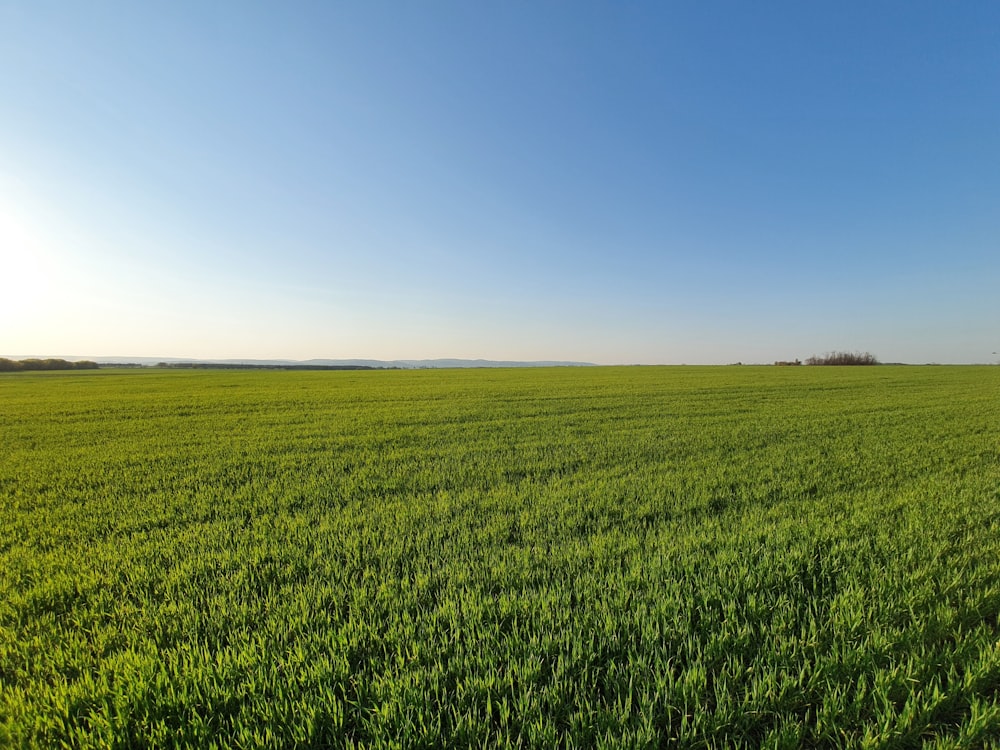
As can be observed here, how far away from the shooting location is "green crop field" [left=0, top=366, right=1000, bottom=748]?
2471mm

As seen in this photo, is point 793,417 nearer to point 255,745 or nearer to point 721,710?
point 721,710

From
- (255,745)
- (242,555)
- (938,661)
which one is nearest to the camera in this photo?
(255,745)

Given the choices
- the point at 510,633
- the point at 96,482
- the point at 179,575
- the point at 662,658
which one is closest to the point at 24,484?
the point at 96,482

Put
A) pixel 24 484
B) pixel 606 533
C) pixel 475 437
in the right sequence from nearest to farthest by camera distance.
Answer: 1. pixel 606 533
2. pixel 24 484
3. pixel 475 437

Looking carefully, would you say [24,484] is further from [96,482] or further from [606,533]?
[606,533]

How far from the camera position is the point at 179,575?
13.9 feet

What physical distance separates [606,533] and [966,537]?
169 inches

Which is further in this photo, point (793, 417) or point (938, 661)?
point (793, 417)

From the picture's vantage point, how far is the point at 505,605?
3521 mm

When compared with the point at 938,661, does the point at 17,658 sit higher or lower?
lower

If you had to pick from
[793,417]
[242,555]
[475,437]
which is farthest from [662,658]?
[793,417]

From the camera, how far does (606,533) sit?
207 inches

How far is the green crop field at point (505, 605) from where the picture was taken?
2471 mm

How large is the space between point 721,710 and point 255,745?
2.78m
